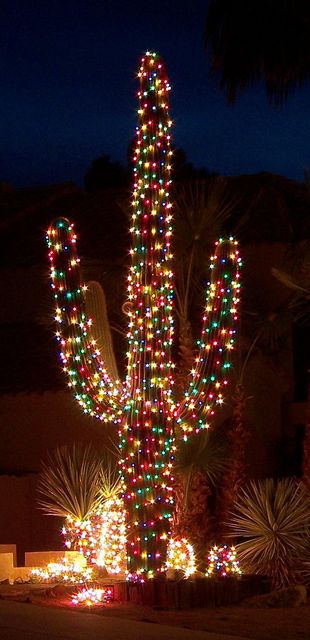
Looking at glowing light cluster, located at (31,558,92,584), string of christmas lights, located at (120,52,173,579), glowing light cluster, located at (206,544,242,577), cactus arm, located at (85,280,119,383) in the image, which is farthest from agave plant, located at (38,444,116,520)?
string of christmas lights, located at (120,52,173,579)

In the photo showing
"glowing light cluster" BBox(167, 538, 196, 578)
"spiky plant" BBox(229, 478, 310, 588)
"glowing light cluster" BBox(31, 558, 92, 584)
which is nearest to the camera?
"glowing light cluster" BBox(167, 538, 196, 578)

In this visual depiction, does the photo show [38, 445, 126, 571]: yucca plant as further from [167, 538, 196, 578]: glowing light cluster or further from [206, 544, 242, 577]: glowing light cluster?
[206, 544, 242, 577]: glowing light cluster

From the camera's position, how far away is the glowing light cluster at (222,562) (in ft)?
45.2

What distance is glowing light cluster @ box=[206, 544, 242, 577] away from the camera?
13.8 m

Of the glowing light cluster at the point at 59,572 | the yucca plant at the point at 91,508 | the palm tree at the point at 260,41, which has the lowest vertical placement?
the glowing light cluster at the point at 59,572

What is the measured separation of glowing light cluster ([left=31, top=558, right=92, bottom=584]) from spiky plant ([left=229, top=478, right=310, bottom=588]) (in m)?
2.02

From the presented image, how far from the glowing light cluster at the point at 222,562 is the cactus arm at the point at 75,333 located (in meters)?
2.07

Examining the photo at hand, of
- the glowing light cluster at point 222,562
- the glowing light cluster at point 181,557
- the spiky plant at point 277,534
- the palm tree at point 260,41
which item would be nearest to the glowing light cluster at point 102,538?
the glowing light cluster at point 181,557

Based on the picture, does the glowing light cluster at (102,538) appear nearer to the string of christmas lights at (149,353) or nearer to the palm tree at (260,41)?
the string of christmas lights at (149,353)

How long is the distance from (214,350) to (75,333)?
154cm

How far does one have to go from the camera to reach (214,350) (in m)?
13.2

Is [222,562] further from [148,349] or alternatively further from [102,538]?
[148,349]

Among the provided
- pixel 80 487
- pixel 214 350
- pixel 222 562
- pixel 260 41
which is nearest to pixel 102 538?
pixel 80 487

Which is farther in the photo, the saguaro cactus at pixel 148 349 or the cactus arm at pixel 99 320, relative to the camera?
the cactus arm at pixel 99 320
